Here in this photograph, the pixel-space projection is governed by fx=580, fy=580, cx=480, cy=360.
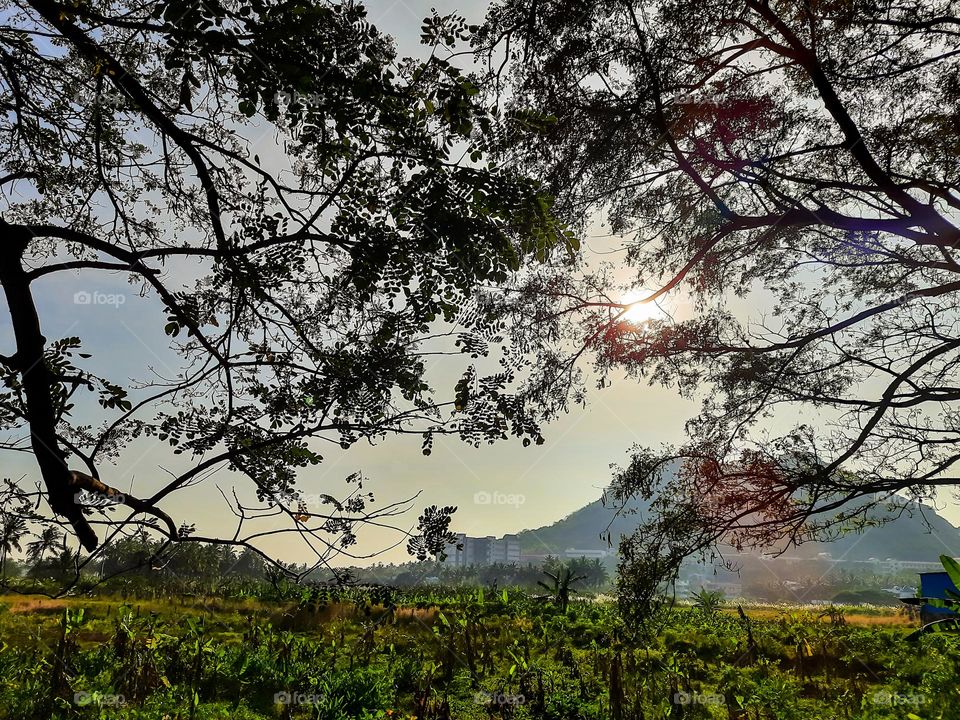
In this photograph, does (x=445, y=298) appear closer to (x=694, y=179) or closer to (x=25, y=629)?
(x=694, y=179)

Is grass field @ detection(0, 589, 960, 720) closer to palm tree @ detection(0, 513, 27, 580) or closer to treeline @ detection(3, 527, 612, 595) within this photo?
treeline @ detection(3, 527, 612, 595)

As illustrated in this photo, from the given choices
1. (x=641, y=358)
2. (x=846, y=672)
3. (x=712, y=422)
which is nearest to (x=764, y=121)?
(x=641, y=358)

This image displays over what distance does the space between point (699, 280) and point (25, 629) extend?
42.8 feet

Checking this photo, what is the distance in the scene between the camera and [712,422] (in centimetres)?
983
